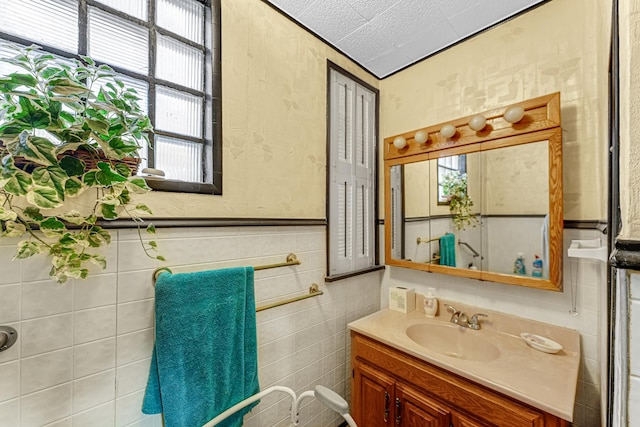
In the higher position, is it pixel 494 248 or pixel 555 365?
pixel 494 248

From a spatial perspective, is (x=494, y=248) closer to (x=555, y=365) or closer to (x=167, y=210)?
(x=555, y=365)

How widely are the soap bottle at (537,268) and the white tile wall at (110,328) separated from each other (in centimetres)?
119

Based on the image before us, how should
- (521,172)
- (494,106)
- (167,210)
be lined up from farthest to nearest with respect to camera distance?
(494,106) < (521,172) < (167,210)

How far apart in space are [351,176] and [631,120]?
1421mm

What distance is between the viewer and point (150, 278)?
969 mm

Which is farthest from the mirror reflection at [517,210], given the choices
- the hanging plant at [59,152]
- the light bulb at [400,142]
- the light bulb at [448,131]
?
the hanging plant at [59,152]

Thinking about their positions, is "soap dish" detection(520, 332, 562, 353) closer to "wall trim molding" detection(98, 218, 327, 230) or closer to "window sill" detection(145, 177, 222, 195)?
"wall trim molding" detection(98, 218, 327, 230)

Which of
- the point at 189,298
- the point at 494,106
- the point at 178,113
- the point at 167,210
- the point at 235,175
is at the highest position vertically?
the point at 494,106

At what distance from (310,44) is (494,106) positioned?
1.10 m

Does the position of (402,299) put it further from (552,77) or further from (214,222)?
(552,77)

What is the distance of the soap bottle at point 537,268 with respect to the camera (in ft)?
4.09

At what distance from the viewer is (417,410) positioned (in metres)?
1.21

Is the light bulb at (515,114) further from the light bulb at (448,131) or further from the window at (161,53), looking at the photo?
the window at (161,53)

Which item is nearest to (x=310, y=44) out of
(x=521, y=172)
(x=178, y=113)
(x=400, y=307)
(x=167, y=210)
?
(x=178, y=113)
